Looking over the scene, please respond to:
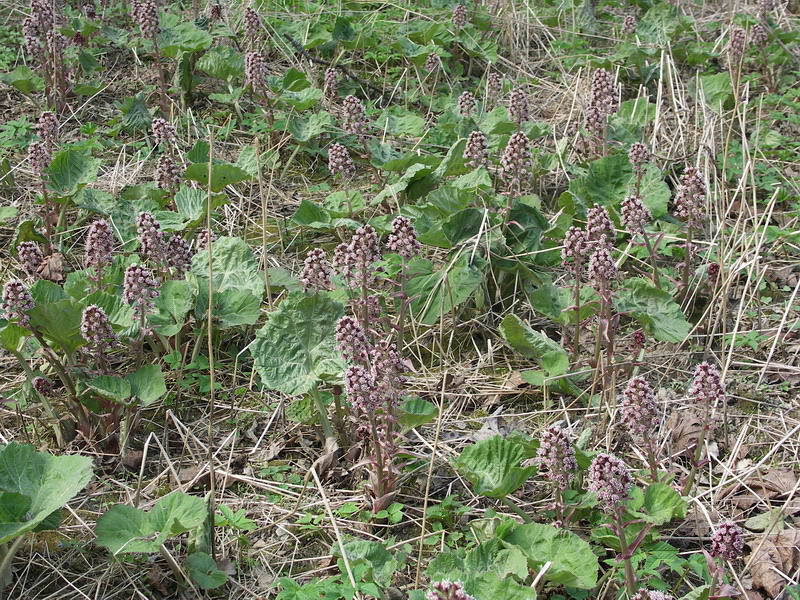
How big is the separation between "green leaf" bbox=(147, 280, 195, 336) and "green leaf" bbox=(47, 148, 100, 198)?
120 centimetres

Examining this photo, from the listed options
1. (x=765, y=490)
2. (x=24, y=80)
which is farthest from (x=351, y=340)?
(x=24, y=80)

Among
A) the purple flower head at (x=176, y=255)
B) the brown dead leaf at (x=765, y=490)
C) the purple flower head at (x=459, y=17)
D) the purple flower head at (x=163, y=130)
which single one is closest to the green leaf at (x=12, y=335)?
the purple flower head at (x=176, y=255)

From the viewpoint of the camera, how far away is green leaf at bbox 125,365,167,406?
3.34 m

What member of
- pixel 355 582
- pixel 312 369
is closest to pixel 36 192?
pixel 312 369

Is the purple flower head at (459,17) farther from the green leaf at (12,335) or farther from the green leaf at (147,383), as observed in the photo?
the green leaf at (12,335)

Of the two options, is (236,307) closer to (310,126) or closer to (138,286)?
(138,286)

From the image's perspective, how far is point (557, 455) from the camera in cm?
293

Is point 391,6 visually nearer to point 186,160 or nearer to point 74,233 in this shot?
point 186,160

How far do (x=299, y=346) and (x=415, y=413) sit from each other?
57cm

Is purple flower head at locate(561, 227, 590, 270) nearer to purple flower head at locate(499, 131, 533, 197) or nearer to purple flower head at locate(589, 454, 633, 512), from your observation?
purple flower head at locate(499, 131, 533, 197)

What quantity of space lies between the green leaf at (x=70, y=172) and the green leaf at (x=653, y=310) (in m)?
2.83

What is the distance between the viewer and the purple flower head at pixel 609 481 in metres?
2.73

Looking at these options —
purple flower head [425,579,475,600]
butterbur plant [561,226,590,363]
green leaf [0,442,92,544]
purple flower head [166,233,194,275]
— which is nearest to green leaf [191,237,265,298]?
purple flower head [166,233,194,275]

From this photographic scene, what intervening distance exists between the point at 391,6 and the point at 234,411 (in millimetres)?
4716
